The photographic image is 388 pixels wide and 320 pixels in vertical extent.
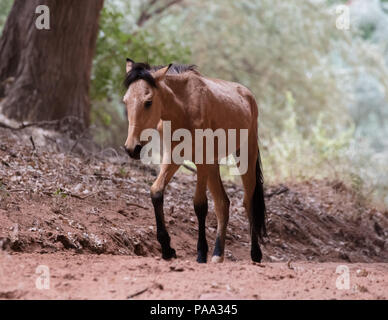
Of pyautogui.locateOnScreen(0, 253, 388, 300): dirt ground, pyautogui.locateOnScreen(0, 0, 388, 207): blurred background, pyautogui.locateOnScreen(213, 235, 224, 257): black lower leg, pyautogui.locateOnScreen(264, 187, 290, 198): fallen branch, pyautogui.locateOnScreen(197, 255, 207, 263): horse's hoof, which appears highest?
pyautogui.locateOnScreen(0, 0, 388, 207): blurred background

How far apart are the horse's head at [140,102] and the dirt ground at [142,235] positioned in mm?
1087

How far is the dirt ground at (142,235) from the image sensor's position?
4.52m

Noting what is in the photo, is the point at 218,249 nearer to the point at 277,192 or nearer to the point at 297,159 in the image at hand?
the point at 277,192

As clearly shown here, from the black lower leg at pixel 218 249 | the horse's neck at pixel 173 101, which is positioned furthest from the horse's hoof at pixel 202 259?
the horse's neck at pixel 173 101

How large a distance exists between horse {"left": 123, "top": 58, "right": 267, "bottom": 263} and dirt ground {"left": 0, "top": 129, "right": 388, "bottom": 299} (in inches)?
20.3

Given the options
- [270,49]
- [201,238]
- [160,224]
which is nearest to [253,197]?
[201,238]

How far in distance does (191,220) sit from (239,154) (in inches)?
50.7

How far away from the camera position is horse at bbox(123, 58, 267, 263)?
17.9 ft

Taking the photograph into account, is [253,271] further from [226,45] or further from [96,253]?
[226,45]

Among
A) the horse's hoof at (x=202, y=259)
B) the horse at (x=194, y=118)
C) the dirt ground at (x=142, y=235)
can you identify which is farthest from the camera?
the horse's hoof at (x=202, y=259)

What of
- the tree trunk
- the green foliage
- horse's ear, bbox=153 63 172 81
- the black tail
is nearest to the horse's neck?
horse's ear, bbox=153 63 172 81

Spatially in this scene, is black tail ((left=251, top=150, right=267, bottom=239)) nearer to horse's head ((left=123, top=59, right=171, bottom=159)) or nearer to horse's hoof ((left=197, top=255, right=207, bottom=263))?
horse's hoof ((left=197, top=255, right=207, bottom=263))

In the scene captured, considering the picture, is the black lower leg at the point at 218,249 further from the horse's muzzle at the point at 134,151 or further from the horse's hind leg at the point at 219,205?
the horse's muzzle at the point at 134,151
